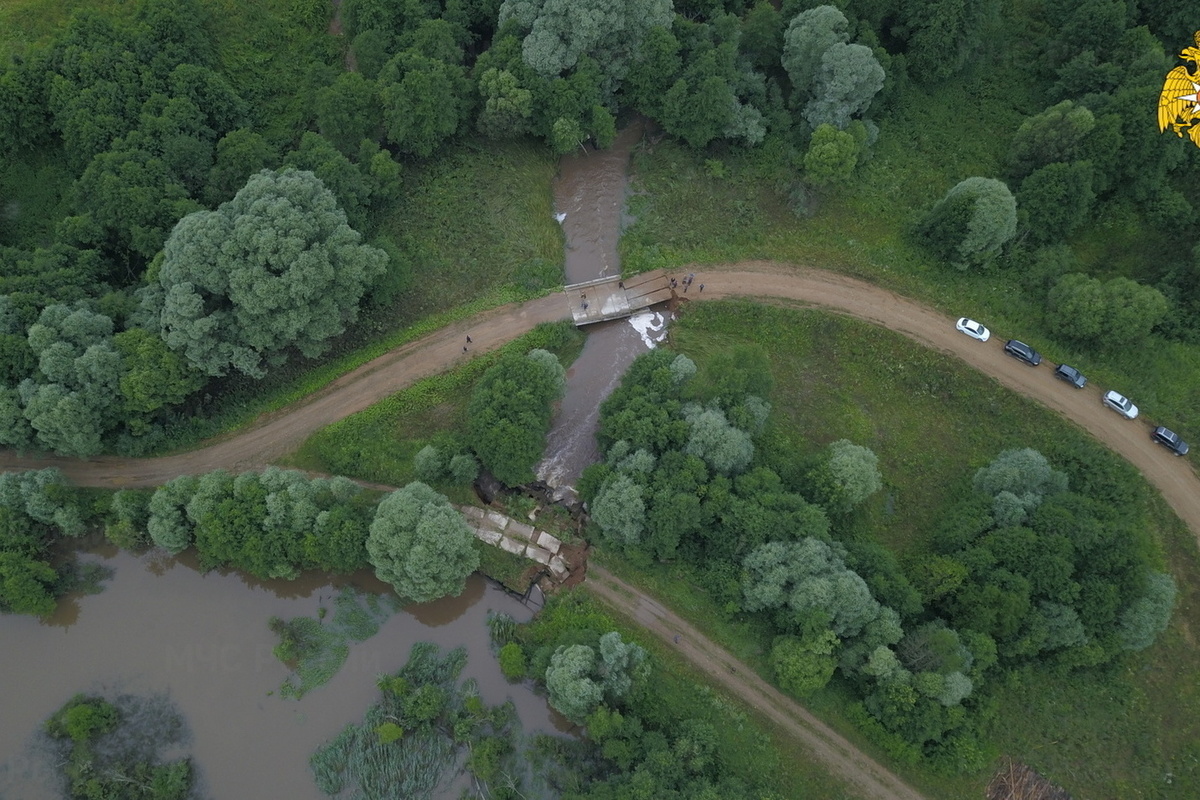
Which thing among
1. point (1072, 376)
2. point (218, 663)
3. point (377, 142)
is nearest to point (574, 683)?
point (218, 663)

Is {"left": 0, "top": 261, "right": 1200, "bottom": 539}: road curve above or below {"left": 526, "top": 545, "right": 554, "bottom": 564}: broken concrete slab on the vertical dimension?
above

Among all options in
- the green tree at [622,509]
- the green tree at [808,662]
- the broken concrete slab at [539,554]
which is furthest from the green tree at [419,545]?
the green tree at [808,662]

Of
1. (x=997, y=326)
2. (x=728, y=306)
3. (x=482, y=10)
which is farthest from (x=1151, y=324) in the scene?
(x=482, y=10)

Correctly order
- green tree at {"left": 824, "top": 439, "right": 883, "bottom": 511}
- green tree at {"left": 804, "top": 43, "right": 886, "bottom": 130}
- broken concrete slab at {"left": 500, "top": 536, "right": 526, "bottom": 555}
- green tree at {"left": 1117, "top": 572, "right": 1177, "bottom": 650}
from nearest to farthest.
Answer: green tree at {"left": 1117, "top": 572, "right": 1177, "bottom": 650} → green tree at {"left": 824, "top": 439, "right": 883, "bottom": 511} → broken concrete slab at {"left": 500, "top": 536, "right": 526, "bottom": 555} → green tree at {"left": 804, "top": 43, "right": 886, "bottom": 130}

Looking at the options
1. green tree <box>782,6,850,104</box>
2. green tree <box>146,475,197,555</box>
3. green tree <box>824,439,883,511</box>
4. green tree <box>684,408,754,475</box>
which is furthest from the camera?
green tree <box>782,6,850,104</box>

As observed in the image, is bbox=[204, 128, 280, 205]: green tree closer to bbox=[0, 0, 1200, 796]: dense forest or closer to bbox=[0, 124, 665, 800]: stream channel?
bbox=[0, 0, 1200, 796]: dense forest

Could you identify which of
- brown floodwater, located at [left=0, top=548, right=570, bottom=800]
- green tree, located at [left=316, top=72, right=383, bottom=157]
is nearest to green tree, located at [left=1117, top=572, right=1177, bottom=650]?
brown floodwater, located at [left=0, top=548, right=570, bottom=800]
